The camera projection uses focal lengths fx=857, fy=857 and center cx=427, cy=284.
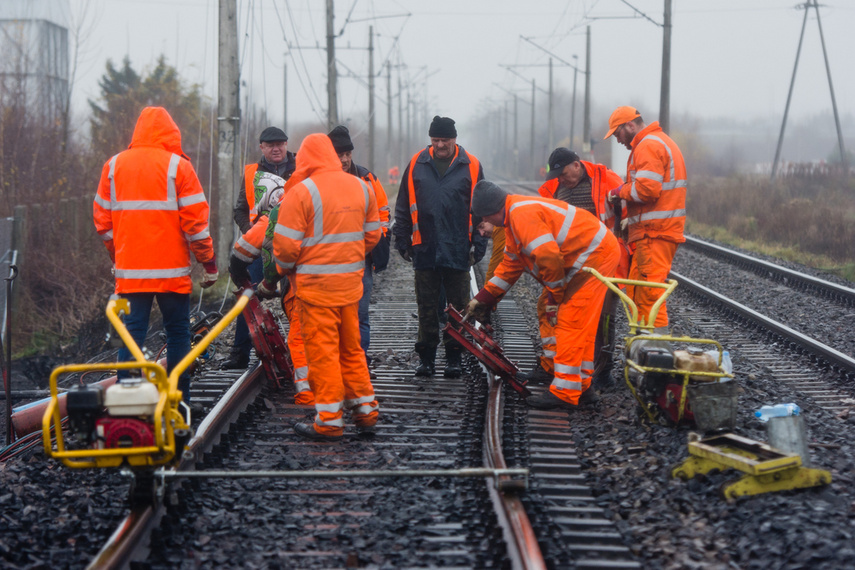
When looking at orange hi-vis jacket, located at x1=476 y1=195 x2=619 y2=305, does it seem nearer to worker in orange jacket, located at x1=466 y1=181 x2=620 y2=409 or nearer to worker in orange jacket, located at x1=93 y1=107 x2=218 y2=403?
worker in orange jacket, located at x1=466 y1=181 x2=620 y2=409

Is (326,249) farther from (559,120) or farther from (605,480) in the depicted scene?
(559,120)

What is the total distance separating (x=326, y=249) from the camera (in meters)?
5.23

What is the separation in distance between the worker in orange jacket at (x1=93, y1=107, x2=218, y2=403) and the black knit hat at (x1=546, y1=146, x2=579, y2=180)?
9.00 feet

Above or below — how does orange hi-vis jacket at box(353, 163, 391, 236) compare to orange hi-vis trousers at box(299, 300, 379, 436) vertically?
above

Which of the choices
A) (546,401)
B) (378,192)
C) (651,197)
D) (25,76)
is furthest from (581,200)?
(25,76)

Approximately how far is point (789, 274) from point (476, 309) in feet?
25.9

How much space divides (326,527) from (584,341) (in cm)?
255

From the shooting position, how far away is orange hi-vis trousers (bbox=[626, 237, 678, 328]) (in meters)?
6.70

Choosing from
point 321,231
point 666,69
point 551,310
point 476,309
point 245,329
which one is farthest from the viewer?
point 666,69

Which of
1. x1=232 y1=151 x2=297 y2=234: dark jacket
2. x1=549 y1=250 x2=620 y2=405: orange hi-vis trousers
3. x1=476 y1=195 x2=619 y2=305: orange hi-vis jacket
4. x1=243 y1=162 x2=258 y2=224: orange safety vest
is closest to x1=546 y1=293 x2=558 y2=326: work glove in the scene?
x1=476 y1=195 x2=619 y2=305: orange hi-vis jacket

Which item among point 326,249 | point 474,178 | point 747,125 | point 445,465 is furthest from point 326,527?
point 747,125

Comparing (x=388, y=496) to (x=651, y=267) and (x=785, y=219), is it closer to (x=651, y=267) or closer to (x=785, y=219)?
(x=651, y=267)

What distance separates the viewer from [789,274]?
40.3 ft

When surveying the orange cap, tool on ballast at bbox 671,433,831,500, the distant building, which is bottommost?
tool on ballast at bbox 671,433,831,500
